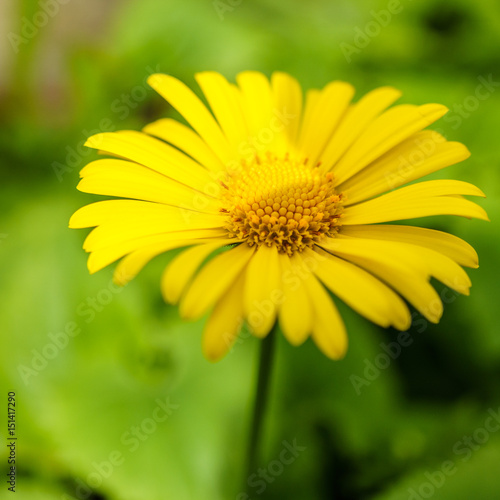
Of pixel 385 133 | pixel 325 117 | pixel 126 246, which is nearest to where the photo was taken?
pixel 126 246

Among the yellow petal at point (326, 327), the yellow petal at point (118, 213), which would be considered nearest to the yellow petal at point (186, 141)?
the yellow petal at point (118, 213)

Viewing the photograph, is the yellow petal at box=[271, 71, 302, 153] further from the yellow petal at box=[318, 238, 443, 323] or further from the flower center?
the yellow petal at box=[318, 238, 443, 323]

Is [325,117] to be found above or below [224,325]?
above

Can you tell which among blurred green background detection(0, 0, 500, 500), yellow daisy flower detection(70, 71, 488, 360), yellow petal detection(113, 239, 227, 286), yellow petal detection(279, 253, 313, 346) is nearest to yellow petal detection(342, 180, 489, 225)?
yellow daisy flower detection(70, 71, 488, 360)

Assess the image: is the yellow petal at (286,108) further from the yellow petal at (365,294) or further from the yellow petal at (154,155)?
the yellow petal at (365,294)

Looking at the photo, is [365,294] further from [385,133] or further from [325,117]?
[325,117]

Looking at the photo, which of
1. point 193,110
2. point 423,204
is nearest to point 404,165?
point 423,204

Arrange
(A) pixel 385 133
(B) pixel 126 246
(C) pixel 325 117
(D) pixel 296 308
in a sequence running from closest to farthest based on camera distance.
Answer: (D) pixel 296 308
(B) pixel 126 246
(A) pixel 385 133
(C) pixel 325 117

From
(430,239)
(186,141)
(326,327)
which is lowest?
(326,327)
